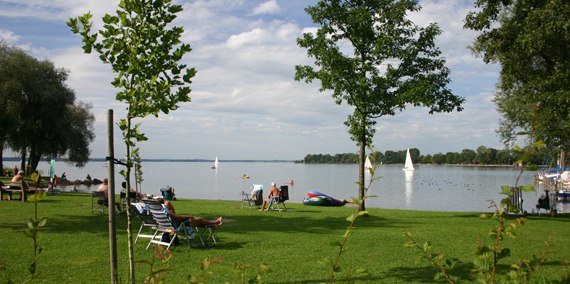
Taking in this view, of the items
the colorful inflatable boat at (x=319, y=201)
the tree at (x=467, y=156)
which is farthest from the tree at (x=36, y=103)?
the tree at (x=467, y=156)

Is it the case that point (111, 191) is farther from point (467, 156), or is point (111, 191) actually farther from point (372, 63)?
point (467, 156)

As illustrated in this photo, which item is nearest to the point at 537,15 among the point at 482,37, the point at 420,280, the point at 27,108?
the point at 482,37

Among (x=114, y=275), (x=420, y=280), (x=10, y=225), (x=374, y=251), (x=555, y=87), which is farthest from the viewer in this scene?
(x=555, y=87)

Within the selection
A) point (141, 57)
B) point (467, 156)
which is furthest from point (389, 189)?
point (467, 156)

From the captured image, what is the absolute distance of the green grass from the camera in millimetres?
6770

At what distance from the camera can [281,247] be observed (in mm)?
9047

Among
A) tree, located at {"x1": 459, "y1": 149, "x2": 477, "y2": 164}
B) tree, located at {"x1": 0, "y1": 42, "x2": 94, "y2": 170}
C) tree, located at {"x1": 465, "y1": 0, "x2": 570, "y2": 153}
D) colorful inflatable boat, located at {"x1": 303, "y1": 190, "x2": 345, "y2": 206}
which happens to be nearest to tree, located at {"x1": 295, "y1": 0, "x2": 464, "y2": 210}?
tree, located at {"x1": 465, "y1": 0, "x2": 570, "y2": 153}

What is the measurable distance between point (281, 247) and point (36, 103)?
2952cm

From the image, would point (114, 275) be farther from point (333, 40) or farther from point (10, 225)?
point (333, 40)

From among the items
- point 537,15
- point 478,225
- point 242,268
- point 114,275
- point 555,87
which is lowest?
point 478,225

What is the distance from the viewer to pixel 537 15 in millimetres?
12000

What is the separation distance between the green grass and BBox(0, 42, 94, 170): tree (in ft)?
64.6

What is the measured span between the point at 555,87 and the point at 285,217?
834cm

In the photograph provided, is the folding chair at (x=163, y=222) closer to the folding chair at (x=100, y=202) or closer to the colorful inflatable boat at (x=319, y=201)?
the folding chair at (x=100, y=202)
